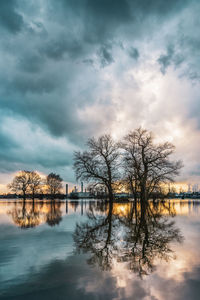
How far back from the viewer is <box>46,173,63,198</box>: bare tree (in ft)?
300

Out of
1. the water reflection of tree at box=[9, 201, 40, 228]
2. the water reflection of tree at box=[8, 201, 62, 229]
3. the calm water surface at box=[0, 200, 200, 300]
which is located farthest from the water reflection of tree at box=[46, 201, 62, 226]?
the calm water surface at box=[0, 200, 200, 300]

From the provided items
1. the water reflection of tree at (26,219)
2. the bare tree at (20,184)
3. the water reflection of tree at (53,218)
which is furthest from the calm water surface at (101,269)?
the bare tree at (20,184)

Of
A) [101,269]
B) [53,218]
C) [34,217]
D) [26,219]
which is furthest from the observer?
[34,217]

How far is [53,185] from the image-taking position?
92.6m

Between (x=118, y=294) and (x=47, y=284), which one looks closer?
(x=118, y=294)

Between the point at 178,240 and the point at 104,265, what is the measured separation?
15.1 ft

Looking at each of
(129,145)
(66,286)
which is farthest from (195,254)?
(129,145)

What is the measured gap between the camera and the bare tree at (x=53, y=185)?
3600 inches

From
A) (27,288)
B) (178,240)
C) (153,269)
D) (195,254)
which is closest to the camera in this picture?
(27,288)

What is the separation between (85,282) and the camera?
4512 mm

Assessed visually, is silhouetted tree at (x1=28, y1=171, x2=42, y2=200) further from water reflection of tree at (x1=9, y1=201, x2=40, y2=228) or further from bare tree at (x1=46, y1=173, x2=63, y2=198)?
water reflection of tree at (x1=9, y1=201, x2=40, y2=228)

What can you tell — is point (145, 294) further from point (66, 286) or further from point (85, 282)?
point (66, 286)

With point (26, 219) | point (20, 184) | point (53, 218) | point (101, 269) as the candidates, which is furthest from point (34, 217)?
point (20, 184)

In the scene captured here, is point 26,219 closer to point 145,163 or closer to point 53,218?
point 53,218
